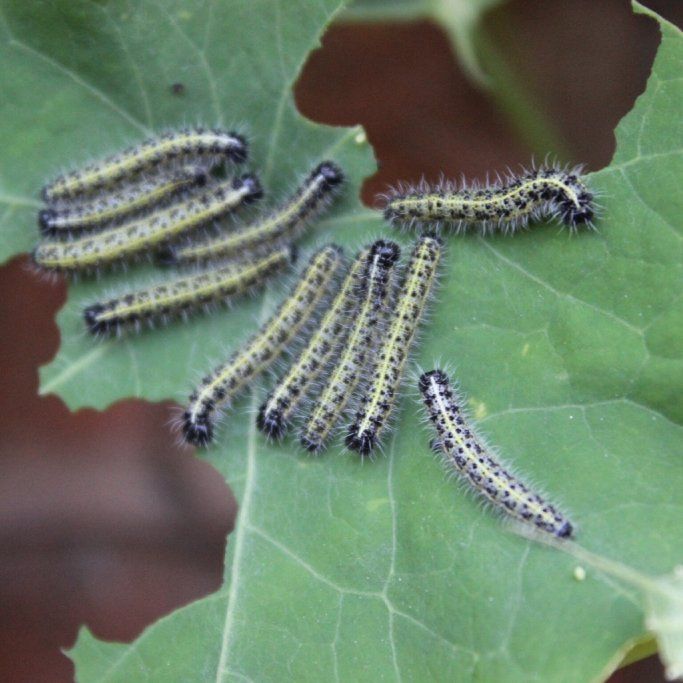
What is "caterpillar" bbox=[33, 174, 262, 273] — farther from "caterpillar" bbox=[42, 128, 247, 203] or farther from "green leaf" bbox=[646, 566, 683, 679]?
"green leaf" bbox=[646, 566, 683, 679]

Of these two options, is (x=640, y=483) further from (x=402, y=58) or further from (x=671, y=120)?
(x=402, y=58)

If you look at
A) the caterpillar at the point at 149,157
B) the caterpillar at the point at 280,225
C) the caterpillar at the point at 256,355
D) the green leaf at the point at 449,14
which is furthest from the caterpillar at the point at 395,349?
the green leaf at the point at 449,14

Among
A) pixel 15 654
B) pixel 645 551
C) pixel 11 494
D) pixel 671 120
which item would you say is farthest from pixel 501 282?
pixel 15 654

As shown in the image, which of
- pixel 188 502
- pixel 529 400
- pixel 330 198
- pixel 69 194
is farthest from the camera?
pixel 188 502

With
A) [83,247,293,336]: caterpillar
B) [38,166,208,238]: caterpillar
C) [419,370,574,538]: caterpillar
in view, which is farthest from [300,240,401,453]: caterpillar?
[38,166,208,238]: caterpillar

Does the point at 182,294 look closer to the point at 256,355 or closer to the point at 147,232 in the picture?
the point at 147,232
